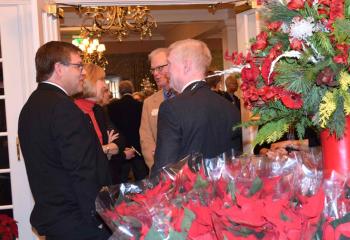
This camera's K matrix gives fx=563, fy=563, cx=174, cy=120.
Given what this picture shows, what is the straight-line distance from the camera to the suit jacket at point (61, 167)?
255cm

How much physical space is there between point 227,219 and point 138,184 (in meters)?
0.48

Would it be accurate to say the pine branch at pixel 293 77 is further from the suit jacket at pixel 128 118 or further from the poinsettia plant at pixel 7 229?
the suit jacket at pixel 128 118

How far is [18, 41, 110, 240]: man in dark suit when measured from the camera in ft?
8.39

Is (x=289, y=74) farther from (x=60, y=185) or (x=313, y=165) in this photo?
(x=60, y=185)

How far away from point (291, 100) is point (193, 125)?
3.11 feet

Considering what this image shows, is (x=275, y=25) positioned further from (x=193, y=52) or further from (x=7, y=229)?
(x=7, y=229)

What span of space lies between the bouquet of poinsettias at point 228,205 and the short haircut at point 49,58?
1.50 meters

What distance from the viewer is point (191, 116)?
236 centimetres

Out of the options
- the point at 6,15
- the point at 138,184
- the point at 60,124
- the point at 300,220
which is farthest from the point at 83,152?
the point at 6,15

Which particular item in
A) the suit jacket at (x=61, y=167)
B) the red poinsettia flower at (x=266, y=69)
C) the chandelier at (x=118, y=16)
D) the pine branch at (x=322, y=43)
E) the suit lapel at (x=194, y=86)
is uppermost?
the chandelier at (x=118, y=16)

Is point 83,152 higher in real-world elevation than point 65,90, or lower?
lower

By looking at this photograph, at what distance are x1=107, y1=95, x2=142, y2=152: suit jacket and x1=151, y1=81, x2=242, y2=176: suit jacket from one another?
3.38 meters

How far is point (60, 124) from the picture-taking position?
2.55m

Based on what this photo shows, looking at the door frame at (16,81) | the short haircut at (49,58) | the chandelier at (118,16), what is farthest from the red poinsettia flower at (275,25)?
the chandelier at (118,16)
